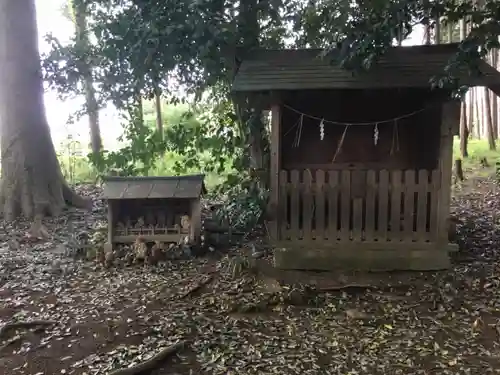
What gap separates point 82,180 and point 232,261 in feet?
27.8

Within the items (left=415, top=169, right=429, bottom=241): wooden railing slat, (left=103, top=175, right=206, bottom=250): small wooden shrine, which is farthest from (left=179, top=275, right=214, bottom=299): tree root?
(left=415, top=169, right=429, bottom=241): wooden railing slat

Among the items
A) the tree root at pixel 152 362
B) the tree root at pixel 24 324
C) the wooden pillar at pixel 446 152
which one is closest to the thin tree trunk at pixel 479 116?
the wooden pillar at pixel 446 152

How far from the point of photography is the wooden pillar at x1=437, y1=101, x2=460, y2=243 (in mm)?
6469

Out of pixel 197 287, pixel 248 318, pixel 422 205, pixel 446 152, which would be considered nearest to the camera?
pixel 248 318

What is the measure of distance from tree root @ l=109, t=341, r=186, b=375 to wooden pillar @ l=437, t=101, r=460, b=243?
143 inches

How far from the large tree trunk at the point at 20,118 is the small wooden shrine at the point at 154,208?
2.81 m

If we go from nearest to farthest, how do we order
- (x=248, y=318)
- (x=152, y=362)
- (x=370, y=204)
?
(x=152, y=362)
(x=248, y=318)
(x=370, y=204)

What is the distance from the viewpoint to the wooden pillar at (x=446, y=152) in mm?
6469

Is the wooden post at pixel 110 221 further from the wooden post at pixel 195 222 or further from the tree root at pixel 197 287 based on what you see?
the tree root at pixel 197 287

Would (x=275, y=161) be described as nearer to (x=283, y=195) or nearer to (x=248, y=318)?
(x=283, y=195)

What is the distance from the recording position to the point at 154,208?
26.2 ft

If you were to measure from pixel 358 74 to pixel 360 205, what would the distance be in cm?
162

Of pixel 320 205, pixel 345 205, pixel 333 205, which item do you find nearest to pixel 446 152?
pixel 345 205

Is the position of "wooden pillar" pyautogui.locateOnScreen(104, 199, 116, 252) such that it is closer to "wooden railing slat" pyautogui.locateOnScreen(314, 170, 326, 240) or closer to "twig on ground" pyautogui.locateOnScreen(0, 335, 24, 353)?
"twig on ground" pyautogui.locateOnScreen(0, 335, 24, 353)
